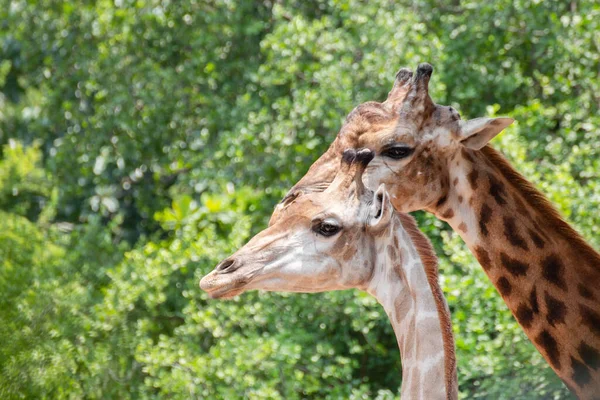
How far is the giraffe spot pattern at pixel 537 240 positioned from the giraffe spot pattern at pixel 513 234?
0.11 ft

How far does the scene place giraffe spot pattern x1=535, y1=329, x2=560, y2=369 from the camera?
3647mm

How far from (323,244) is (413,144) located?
0.92 m

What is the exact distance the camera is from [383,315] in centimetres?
669

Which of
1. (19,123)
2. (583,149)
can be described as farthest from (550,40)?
(19,123)

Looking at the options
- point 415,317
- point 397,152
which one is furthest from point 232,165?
point 415,317

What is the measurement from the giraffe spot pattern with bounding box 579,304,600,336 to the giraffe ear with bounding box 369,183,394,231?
0.92m

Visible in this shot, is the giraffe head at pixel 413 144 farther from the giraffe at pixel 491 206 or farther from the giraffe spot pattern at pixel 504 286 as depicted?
the giraffe spot pattern at pixel 504 286

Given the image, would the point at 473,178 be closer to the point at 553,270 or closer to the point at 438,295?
the point at 553,270

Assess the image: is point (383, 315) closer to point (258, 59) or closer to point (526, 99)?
point (526, 99)

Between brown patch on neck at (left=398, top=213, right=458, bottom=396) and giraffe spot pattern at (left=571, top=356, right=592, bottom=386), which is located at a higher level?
brown patch on neck at (left=398, top=213, right=458, bottom=396)

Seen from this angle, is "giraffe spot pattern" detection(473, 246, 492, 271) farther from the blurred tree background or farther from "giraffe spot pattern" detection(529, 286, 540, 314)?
the blurred tree background

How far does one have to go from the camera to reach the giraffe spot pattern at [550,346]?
3647 millimetres

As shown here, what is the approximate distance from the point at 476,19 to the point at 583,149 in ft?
6.08

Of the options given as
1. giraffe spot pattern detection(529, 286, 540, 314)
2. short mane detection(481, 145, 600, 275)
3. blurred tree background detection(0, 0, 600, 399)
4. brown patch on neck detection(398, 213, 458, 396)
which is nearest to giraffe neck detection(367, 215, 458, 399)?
brown patch on neck detection(398, 213, 458, 396)
